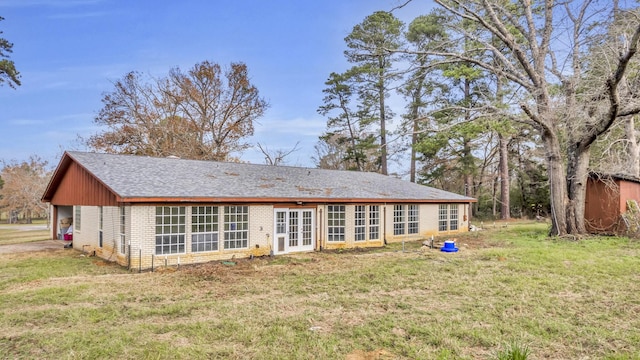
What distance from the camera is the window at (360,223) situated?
1534cm

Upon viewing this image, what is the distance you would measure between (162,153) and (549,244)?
26.3 m

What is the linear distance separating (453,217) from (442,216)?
3.61ft

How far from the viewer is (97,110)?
90.4 ft

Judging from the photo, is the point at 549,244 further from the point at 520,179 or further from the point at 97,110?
the point at 97,110

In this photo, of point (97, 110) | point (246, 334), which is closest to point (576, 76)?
point (246, 334)

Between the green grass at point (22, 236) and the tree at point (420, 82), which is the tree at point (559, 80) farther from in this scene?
the green grass at point (22, 236)

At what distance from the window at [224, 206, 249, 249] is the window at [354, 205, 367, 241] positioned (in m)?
5.08

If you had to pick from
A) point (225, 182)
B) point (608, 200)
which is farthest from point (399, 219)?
point (608, 200)

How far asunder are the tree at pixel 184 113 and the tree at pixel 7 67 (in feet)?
29.7

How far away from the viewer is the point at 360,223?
50.8 ft

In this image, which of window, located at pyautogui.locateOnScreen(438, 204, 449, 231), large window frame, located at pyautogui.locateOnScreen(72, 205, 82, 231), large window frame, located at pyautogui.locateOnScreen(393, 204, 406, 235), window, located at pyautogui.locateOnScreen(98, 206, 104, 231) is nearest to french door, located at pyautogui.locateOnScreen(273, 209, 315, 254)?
large window frame, located at pyautogui.locateOnScreen(393, 204, 406, 235)

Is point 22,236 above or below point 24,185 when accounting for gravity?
below

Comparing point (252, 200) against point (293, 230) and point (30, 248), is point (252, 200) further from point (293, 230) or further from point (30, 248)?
point (30, 248)

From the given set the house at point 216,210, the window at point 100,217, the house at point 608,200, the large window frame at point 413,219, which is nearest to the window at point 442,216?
the house at point 216,210
